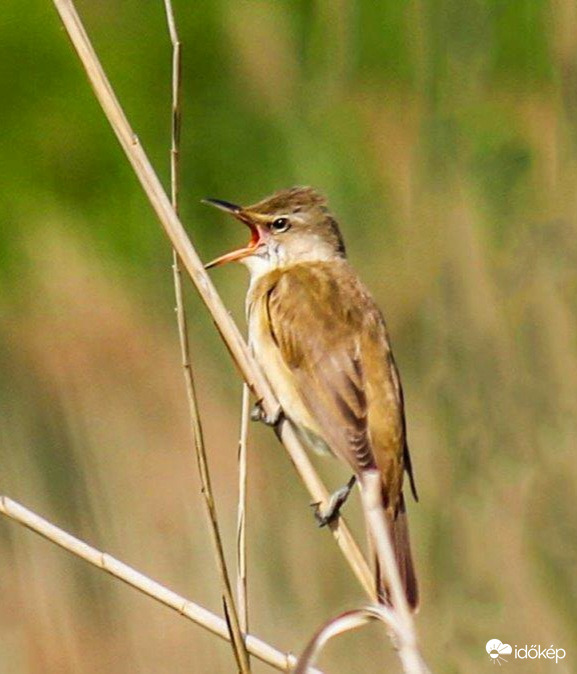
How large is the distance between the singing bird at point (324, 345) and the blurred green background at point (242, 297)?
0.63m

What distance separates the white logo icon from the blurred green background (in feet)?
0.13

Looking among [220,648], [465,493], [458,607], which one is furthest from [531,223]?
[220,648]

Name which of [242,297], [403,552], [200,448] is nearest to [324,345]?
[403,552]

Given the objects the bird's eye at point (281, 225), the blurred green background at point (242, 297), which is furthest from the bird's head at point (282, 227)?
the blurred green background at point (242, 297)

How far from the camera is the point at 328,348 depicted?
4.10 meters

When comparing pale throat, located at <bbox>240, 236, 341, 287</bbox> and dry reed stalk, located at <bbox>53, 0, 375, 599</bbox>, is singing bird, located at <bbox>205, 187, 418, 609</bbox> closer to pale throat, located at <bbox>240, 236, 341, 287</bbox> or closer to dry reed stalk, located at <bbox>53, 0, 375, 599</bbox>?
pale throat, located at <bbox>240, 236, 341, 287</bbox>

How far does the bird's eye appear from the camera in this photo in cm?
443

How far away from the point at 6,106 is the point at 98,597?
11.3ft

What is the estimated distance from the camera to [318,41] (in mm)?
6535

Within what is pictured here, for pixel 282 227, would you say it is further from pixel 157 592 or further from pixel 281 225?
pixel 157 592

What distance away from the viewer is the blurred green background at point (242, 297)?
448 cm

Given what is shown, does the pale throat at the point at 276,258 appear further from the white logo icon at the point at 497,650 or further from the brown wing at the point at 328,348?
the white logo icon at the point at 497,650

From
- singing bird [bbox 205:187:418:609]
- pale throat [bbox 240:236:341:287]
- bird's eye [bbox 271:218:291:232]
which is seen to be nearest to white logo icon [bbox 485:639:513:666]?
singing bird [bbox 205:187:418:609]

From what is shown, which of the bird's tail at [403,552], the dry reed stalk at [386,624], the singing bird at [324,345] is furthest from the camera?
the singing bird at [324,345]
